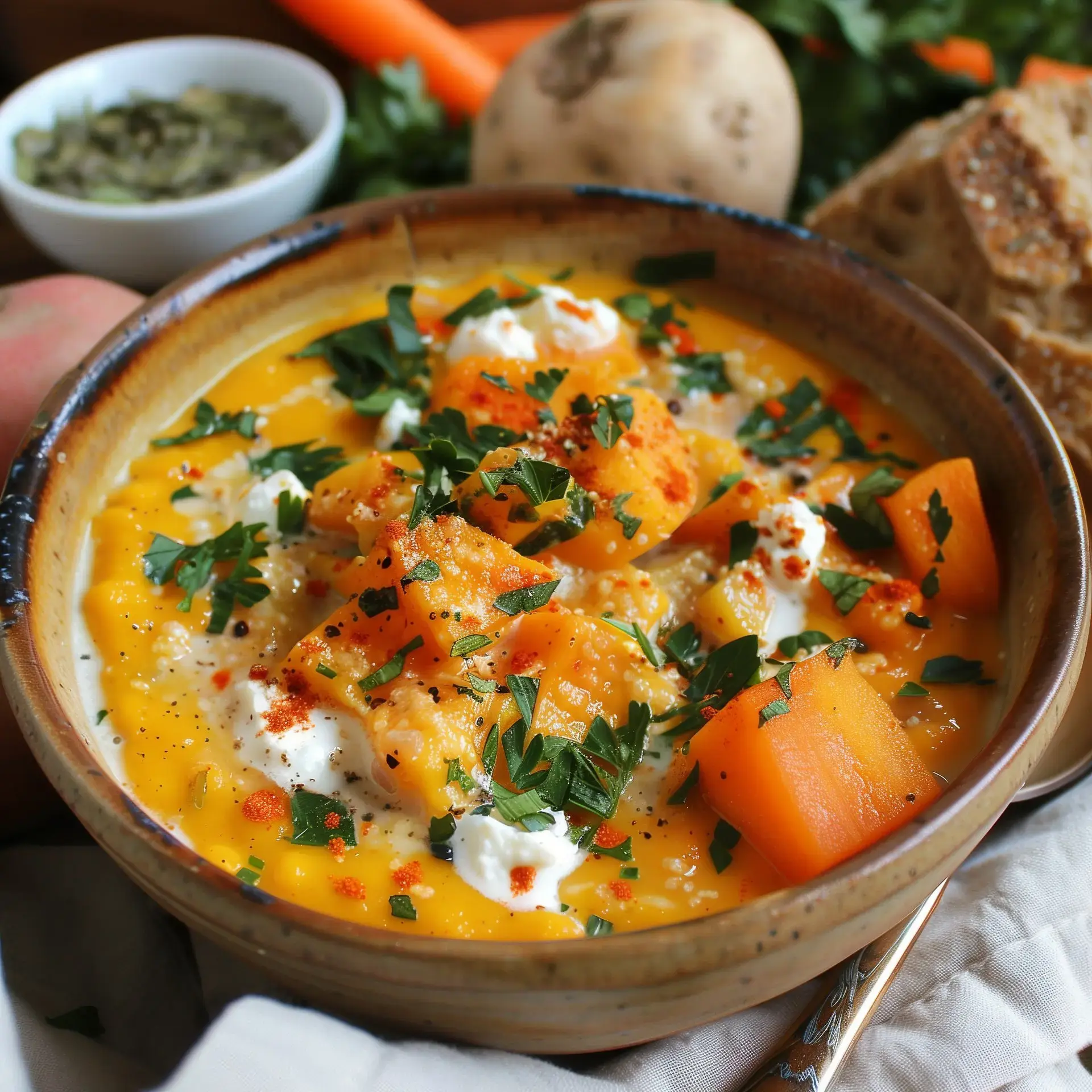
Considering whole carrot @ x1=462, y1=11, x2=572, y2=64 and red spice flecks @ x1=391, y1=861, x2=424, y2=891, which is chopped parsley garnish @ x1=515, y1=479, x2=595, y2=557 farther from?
whole carrot @ x1=462, y1=11, x2=572, y2=64

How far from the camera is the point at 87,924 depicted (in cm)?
216

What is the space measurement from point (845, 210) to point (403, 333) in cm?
127

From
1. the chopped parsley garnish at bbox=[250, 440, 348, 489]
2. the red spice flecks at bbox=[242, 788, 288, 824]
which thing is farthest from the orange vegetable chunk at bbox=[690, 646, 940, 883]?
the chopped parsley garnish at bbox=[250, 440, 348, 489]

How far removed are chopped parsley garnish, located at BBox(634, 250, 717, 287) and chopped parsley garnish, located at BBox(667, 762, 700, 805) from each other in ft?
4.32

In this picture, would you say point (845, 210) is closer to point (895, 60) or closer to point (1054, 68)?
point (895, 60)

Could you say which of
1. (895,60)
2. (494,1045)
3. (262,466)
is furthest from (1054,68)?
(494,1045)

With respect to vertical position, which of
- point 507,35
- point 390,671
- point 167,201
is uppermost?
point 507,35

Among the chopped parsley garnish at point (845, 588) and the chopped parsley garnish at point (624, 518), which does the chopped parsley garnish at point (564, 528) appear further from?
the chopped parsley garnish at point (845, 588)

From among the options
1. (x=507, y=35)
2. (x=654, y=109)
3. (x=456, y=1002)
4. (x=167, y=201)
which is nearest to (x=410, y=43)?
(x=507, y=35)

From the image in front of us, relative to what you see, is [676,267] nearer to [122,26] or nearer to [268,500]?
[268,500]

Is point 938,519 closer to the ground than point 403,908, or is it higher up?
higher up

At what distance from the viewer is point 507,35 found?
4215 mm

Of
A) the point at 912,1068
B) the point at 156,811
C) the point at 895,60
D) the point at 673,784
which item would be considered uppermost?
the point at 895,60

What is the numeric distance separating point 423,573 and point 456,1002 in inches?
25.2
